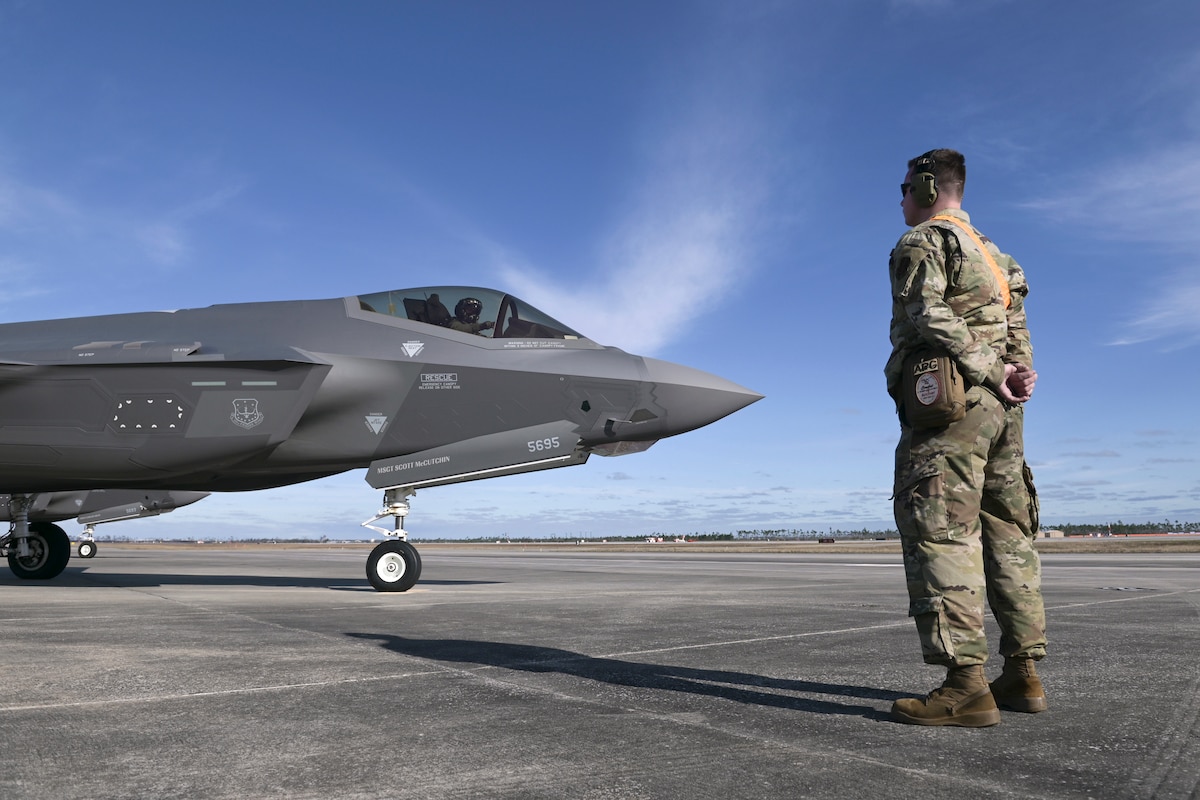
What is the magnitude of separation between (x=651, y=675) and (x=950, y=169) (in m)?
3.02

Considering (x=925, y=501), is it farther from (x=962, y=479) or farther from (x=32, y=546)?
(x=32, y=546)

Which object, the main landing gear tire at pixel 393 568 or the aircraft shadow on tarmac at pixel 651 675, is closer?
the aircraft shadow on tarmac at pixel 651 675

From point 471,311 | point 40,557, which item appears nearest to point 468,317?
point 471,311

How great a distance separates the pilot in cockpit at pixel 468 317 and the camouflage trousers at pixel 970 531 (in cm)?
821

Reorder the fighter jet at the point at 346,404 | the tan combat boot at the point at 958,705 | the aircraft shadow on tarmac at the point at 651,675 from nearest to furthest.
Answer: the tan combat boot at the point at 958,705 → the aircraft shadow on tarmac at the point at 651,675 → the fighter jet at the point at 346,404

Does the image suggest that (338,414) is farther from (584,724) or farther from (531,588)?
(584,724)

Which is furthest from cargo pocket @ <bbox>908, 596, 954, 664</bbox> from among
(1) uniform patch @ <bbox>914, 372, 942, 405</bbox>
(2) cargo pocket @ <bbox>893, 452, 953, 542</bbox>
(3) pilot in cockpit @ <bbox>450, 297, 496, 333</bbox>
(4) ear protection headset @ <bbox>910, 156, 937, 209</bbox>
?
(3) pilot in cockpit @ <bbox>450, 297, 496, 333</bbox>

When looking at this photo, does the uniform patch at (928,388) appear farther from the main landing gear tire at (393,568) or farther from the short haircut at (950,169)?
the main landing gear tire at (393,568)

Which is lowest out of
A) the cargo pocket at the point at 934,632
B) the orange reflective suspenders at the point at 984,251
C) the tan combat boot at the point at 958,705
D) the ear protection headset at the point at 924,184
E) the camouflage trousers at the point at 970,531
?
the tan combat boot at the point at 958,705

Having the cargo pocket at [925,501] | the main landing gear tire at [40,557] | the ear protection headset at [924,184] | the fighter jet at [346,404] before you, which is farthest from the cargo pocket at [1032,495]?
the main landing gear tire at [40,557]

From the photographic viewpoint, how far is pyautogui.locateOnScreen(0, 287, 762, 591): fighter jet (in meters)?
10.8

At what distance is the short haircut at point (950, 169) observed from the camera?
13.7 feet

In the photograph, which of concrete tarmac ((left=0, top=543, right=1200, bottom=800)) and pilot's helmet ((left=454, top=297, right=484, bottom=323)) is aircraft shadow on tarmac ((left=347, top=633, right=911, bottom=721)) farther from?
pilot's helmet ((left=454, top=297, right=484, bottom=323))

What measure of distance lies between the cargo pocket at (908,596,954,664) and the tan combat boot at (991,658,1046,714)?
0.41 metres
